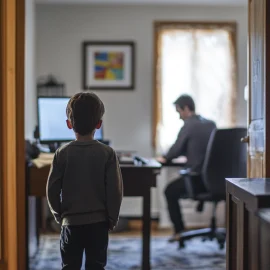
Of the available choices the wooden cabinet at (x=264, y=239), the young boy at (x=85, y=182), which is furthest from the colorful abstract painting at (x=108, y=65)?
the wooden cabinet at (x=264, y=239)

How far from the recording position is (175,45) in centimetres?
528

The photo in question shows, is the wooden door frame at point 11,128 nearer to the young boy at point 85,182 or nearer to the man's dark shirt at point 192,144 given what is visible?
the young boy at point 85,182

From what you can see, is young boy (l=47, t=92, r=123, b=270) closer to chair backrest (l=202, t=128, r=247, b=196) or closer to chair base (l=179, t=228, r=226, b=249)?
chair backrest (l=202, t=128, r=247, b=196)

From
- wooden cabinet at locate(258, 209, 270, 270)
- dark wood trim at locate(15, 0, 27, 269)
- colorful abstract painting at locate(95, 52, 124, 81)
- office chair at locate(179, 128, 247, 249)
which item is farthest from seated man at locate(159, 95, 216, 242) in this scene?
wooden cabinet at locate(258, 209, 270, 270)

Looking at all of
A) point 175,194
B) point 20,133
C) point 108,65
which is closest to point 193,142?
point 175,194

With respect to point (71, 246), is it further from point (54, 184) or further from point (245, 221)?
point (245, 221)

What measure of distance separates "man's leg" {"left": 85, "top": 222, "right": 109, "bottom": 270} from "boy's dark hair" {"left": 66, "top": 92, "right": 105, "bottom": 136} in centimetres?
41

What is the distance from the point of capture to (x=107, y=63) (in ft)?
17.2

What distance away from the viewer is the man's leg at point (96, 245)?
219 centimetres

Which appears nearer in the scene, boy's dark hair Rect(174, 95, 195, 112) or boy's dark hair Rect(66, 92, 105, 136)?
boy's dark hair Rect(66, 92, 105, 136)

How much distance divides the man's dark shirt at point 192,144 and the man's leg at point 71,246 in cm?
195

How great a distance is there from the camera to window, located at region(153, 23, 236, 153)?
207 inches

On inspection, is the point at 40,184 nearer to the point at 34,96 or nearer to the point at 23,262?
the point at 23,262

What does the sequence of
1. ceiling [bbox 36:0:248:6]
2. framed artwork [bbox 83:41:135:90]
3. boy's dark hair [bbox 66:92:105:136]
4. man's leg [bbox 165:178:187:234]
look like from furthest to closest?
1. framed artwork [bbox 83:41:135:90]
2. ceiling [bbox 36:0:248:6]
3. man's leg [bbox 165:178:187:234]
4. boy's dark hair [bbox 66:92:105:136]
